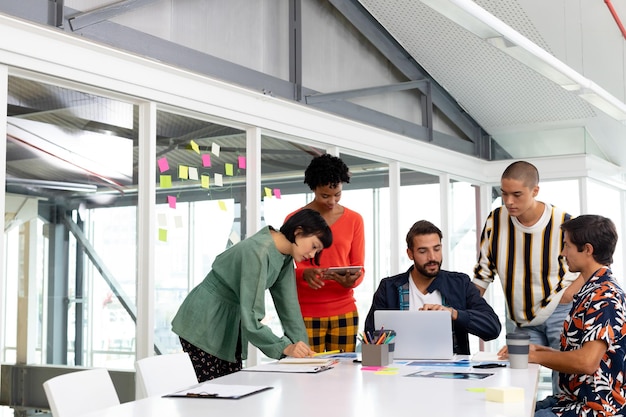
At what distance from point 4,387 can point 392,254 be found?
3.94 metres

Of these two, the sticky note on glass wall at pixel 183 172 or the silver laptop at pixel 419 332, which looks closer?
the silver laptop at pixel 419 332

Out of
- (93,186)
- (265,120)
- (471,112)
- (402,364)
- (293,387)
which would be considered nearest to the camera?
(293,387)

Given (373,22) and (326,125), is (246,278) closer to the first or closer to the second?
(326,125)

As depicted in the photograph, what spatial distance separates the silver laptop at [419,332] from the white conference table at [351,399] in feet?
1.32

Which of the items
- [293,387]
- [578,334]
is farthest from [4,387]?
[578,334]

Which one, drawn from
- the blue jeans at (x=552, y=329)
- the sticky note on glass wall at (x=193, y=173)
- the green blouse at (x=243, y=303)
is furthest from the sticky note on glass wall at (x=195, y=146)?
the blue jeans at (x=552, y=329)

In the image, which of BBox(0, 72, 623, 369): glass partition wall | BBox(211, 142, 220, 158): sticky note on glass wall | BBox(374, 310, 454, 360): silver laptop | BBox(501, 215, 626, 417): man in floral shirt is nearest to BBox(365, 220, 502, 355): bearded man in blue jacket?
BBox(374, 310, 454, 360): silver laptop

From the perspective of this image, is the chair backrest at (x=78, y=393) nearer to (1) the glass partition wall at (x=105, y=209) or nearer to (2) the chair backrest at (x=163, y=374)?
(2) the chair backrest at (x=163, y=374)

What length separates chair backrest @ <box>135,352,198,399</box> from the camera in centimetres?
296

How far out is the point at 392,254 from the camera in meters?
7.05

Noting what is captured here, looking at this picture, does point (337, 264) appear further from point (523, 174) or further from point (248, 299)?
point (248, 299)

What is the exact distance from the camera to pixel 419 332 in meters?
3.43

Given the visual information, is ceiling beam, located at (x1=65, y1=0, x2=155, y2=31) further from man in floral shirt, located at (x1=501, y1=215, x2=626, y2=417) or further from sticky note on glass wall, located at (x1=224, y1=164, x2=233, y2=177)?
man in floral shirt, located at (x1=501, y1=215, x2=626, y2=417)

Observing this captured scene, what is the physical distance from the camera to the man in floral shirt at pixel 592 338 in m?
2.80
